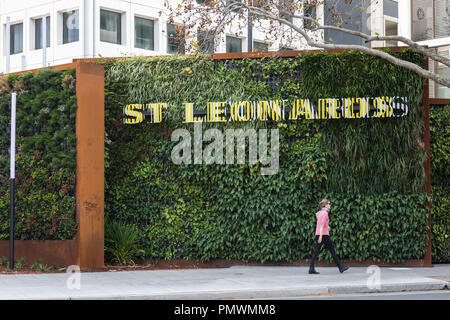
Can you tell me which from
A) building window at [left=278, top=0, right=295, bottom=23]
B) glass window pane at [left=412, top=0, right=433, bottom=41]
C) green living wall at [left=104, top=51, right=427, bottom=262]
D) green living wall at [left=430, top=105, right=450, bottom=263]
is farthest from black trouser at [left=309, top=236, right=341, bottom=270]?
glass window pane at [left=412, top=0, right=433, bottom=41]

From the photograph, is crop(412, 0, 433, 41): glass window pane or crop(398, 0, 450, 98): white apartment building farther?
crop(412, 0, 433, 41): glass window pane

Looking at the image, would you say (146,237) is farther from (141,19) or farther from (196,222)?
(141,19)

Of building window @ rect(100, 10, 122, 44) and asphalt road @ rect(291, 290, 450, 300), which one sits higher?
building window @ rect(100, 10, 122, 44)

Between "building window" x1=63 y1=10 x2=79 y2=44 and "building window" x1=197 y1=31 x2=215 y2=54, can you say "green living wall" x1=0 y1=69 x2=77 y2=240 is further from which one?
"building window" x1=63 y1=10 x2=79 y2=44

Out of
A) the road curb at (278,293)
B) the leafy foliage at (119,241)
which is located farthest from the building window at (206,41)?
the road curb at (278,293)

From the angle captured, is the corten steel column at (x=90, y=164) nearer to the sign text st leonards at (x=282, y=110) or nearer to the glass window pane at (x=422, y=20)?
the sign text st leonards at (x=282, y=110)

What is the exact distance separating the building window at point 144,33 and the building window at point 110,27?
105 centimetres

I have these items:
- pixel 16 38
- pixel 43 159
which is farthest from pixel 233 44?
pixel 43 159

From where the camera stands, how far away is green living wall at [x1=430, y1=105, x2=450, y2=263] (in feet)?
54.2

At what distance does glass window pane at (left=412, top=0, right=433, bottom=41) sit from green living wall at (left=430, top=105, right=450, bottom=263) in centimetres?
1291

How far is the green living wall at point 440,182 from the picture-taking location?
16.5 metres

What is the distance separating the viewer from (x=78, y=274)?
14.2 metres

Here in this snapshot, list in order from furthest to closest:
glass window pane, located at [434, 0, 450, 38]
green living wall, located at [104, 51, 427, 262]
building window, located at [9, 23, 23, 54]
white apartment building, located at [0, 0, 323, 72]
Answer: building window, located at [9, 23, 23, 54], white apartment building, located at [0, 0, 323, 72], glass window pane, located at [434, 0, 450, 38], green living wall, located at [104, 51, 427, 262]

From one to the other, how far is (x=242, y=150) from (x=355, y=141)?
2803 mm
